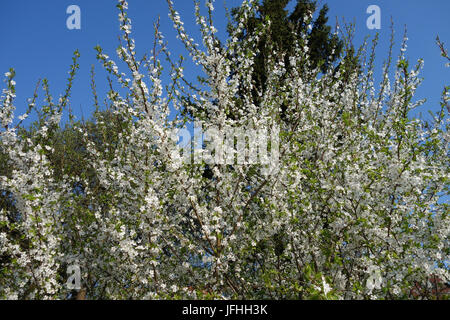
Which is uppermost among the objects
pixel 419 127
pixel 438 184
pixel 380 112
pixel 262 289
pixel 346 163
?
pixel 380 112

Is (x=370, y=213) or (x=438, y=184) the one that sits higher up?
(x=438, y=184)

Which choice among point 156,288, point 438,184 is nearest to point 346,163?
point 438,184

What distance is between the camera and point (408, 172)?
454 centimetres

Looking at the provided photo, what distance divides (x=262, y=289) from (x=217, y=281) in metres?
1.09

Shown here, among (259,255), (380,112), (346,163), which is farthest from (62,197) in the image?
(380,112)

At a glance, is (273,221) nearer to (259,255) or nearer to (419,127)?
(259,255)

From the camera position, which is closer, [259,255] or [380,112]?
[259,255]

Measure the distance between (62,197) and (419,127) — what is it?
26.4 feet

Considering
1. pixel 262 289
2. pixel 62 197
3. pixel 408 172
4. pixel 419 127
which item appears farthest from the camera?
pixel 419 127

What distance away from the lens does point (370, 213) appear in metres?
4.65
